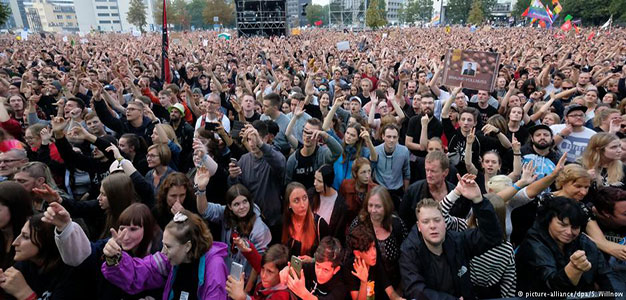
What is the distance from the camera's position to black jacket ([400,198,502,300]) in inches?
99.0

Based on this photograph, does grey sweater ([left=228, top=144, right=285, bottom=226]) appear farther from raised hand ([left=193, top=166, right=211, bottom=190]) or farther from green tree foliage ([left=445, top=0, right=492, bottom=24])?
green tree foliage ([left=445, top=0, right=492, bottom=24])

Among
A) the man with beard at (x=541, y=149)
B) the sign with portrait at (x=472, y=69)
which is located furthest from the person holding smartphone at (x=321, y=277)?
the sign with portrait at (x=472, y=69)

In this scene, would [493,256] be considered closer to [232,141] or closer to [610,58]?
[232,141]

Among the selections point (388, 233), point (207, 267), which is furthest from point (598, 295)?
point (207, 267)

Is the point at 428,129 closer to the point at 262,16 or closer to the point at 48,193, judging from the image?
the point at 48,193

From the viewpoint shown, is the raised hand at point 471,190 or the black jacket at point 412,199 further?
the black jacket at point 412,199

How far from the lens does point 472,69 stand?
22.8 feet

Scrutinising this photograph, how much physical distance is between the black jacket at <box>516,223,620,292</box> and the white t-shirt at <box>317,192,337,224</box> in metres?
1.73

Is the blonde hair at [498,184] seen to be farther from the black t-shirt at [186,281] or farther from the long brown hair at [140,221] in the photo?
the long brown hair at [140,221]

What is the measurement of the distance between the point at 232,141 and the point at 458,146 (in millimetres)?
3223

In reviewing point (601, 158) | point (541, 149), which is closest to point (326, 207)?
point (541, 149)

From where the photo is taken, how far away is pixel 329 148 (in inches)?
169

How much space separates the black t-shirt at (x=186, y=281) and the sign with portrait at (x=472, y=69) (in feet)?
20.6

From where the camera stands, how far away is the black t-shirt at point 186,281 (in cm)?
255
